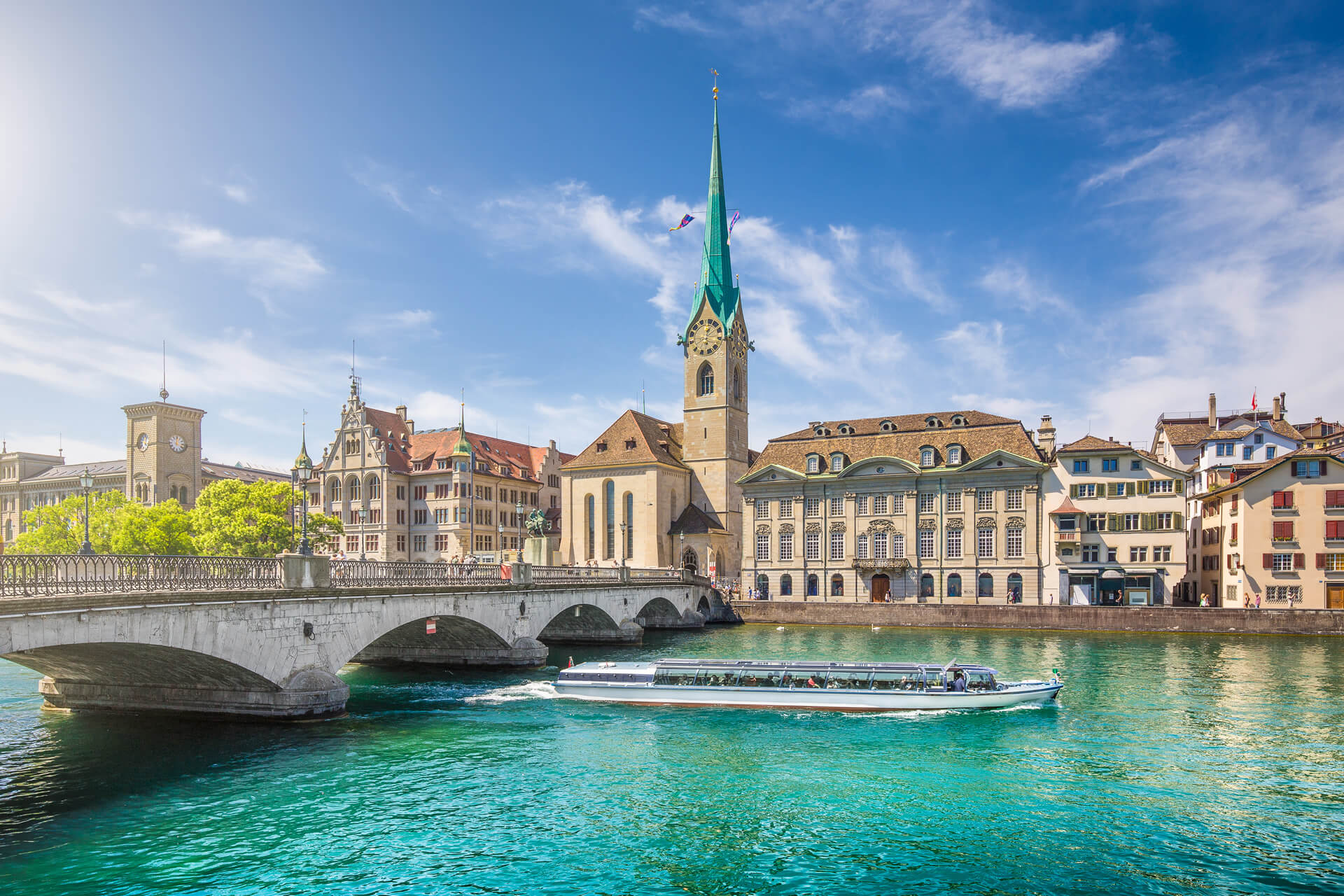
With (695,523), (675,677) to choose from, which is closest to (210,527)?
(675,677)

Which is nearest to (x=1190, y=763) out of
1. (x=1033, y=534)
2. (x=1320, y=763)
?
(x=1320, y=763)

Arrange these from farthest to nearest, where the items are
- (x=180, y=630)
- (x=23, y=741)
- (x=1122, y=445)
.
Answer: (x=1122, y=445) < (x=23, y=741) < (x=180, y=630)

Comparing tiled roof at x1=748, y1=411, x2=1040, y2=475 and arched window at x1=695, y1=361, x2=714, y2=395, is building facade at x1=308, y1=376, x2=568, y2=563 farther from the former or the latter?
tiled roof at x1=748, y1=411, x2=1040, y2=475

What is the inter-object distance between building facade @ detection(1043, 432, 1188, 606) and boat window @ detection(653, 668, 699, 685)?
45588 mm

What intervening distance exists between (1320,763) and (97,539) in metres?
83.2

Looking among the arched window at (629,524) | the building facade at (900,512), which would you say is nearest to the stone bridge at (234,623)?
the building facade at (900,512)

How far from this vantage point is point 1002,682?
38.4 meters

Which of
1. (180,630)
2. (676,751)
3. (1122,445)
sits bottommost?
(676,751)

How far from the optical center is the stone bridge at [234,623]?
23.6 meters

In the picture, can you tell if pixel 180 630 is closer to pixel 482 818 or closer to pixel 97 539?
pixel 482 818

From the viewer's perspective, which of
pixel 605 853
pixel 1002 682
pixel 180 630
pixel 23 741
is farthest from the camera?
pixel 1002 682

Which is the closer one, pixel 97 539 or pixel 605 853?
pixel 605 853

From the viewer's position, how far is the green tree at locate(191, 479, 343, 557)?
68.7m

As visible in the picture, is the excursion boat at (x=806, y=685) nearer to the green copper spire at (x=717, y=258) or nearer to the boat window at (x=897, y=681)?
the boat window at (x=897, y=681)
